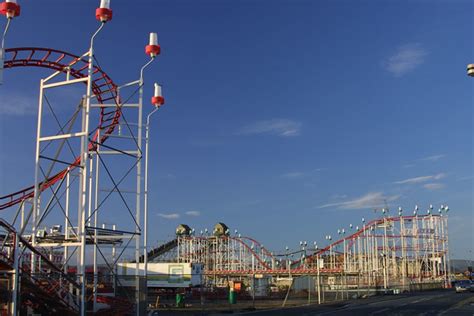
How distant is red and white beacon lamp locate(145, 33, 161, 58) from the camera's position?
830 inches

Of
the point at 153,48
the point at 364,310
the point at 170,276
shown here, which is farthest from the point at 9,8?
the point at 170,276

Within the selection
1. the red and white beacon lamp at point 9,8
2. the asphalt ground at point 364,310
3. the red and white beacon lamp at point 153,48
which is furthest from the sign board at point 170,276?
the red and white beacon lamp at point 9,8

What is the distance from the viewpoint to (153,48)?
69.2 feet

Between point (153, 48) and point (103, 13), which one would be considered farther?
point (153, 48)

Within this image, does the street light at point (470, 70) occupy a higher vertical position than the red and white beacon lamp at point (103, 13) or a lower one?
lower

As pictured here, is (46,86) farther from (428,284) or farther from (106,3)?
(428,284)

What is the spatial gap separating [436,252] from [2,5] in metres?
68.6

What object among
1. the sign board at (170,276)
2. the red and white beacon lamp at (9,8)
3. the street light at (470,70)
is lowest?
the sign board at (170,276)

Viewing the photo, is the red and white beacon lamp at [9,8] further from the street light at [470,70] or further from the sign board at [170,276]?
the sign board at [170,276]

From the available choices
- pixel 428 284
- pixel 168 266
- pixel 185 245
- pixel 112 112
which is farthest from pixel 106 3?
pixel 185 245

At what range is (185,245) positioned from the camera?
77.5 metres

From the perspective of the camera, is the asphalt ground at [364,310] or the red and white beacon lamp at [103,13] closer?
the red and white beacon lamp at [103,13]

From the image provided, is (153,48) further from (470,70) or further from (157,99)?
(470,70)

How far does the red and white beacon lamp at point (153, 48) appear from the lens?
69.2ft
